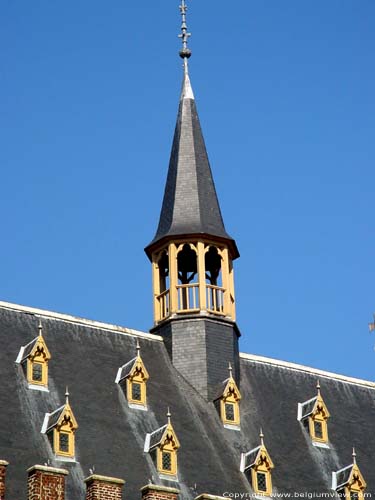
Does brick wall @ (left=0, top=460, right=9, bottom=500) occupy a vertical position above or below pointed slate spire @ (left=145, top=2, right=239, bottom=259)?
below

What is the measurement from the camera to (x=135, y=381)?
64062 mm

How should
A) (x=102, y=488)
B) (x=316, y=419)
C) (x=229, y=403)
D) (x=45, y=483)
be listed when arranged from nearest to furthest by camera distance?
(x=45, y=483)
(x=102, y=488)
(x=229, y=403)
(x=316, y=419)

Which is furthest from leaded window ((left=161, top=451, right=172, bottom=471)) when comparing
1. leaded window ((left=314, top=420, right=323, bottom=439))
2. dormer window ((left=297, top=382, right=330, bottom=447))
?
leaded window ((left=314, top=420, right=323, bottom=439))

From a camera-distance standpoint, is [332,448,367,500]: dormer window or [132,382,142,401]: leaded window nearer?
[132,382,142,401]: leaded window

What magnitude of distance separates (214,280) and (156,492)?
1615cm

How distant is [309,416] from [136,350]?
7.37 m

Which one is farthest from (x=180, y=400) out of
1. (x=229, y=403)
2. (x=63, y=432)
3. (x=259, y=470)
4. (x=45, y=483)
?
(x=45, y=483)

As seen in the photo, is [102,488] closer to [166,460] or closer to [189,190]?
[166,460]

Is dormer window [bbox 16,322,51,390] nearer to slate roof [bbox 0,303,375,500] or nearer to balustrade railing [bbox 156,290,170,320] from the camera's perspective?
slate roof [bbox 0,303,375,500]

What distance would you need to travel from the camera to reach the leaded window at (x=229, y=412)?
216 ft

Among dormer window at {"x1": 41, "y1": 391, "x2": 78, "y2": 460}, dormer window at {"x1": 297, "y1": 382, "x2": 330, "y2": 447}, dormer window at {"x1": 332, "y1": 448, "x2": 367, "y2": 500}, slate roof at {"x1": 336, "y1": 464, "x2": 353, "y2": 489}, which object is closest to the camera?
dormer window at {"x1": 41, "y1": 391, "x2": 78, "y2": 460}

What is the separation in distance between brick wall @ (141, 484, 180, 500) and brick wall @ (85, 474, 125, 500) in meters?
0.96

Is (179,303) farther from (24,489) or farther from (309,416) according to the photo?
(24,489)

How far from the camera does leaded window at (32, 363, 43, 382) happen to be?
201 feet
